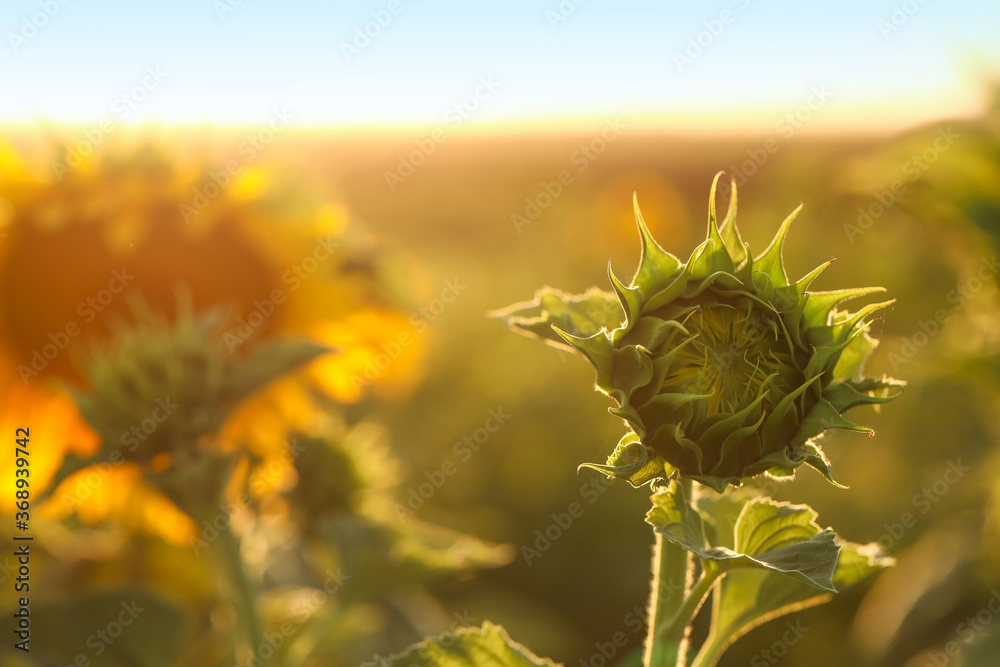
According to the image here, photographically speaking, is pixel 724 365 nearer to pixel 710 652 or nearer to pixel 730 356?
pixel 730 356

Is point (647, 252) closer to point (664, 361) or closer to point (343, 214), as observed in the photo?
point (664, 361)

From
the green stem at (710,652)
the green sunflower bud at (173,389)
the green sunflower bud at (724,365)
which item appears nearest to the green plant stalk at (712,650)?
the green stem at (710,652)

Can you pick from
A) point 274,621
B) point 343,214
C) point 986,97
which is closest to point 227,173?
point 343,214

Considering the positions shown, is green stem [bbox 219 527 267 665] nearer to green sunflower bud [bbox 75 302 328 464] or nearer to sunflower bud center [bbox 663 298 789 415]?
green sunflower bud [bbox 75 302 328 464]

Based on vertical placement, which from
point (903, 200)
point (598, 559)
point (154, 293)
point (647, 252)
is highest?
point (154, 293)

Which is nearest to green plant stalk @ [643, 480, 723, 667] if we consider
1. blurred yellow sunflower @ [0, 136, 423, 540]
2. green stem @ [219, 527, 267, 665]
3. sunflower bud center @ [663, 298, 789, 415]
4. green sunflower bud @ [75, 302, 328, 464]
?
sunflower bud center @ [663, 298, 789, 415]

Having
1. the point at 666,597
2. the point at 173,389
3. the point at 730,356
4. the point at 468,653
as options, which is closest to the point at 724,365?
the point at 730,356
